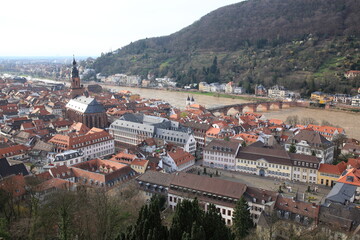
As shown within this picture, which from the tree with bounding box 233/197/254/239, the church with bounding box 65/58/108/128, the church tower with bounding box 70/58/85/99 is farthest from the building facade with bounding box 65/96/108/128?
the tree with bounding box 233/197/254/239

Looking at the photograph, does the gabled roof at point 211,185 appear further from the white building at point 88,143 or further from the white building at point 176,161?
the white building at point 88,143

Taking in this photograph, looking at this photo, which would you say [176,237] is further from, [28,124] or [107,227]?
[28,124]

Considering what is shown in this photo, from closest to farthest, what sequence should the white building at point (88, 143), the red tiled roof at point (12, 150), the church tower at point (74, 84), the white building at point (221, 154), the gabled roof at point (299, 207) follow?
the gabled roof at point (299, 207), the red tiled roof at point (12, 150), the white building at point (221, 154), the white building at point (88, 143), the church tower at point (74, 84)

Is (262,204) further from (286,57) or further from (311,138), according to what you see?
(286,57)

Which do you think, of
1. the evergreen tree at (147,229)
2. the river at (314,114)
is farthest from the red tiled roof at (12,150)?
the river at (314,114)

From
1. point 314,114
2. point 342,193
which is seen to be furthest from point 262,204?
point 314,114

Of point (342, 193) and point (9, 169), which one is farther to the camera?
point (9, 169)

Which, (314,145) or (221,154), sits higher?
(314,145)

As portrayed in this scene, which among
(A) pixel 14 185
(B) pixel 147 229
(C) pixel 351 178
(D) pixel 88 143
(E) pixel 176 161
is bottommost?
(E) pixel 176 161

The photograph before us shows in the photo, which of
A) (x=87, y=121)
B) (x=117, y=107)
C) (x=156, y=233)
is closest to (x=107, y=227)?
(x=156, y=233)
